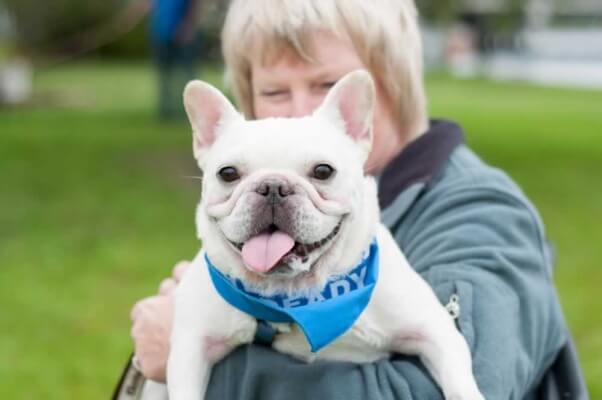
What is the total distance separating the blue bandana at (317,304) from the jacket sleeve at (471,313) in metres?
0.10

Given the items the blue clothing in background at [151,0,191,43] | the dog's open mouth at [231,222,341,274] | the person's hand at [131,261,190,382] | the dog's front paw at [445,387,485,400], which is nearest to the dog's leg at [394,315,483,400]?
the dog's front paw at [445,387,485,400]

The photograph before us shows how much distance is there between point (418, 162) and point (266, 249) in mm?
788

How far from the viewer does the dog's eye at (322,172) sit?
2055mm

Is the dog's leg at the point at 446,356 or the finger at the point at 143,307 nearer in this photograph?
the dog's leg at the point at 446,356

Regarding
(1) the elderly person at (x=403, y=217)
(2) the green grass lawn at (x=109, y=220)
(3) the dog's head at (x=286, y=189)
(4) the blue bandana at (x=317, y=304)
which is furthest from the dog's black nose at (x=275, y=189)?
(2) the green grass lawn at (x=109, y=220)

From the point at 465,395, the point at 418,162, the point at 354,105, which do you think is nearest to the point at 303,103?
the point at 418,162

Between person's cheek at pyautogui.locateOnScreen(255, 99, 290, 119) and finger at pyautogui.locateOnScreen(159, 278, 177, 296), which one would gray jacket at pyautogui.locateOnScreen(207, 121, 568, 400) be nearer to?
person's cheek at pyautogui.locateOnScreen(255, 99, 290, 119)

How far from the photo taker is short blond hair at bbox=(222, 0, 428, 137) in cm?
275

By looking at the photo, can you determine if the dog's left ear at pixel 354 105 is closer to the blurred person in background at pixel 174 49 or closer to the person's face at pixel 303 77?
the person's face at pixel 303 77

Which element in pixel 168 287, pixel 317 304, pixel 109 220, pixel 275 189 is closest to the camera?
pixel 275 189

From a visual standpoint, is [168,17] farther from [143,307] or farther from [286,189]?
[286,189]

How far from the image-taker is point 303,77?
2.77 meters

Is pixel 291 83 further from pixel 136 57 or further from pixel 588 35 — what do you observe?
pixel 588 35

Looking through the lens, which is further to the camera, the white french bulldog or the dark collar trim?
the dark collar trim
